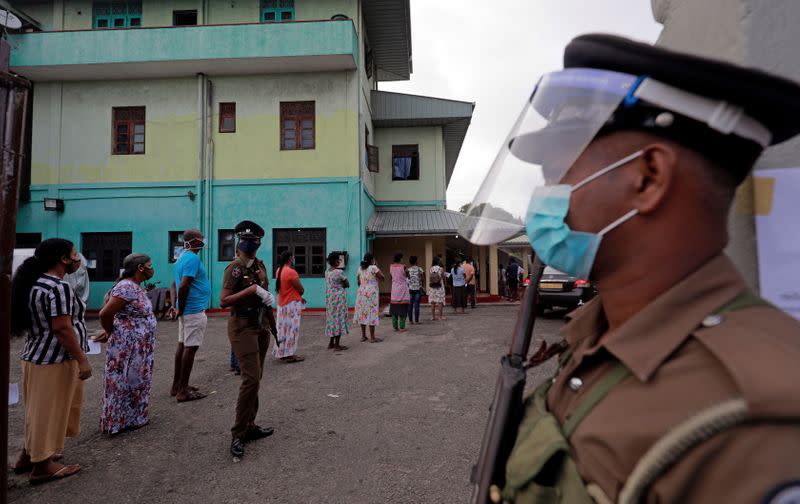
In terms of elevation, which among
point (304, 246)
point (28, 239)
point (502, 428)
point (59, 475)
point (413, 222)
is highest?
point (413, 222)

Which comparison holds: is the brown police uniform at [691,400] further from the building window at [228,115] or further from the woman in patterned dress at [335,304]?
the building window at [228,115]

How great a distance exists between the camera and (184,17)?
14227mm

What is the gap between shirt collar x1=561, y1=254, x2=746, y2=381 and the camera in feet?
2.46

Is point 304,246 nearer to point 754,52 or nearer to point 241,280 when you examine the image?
point 241,280

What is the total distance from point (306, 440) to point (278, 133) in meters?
11.6

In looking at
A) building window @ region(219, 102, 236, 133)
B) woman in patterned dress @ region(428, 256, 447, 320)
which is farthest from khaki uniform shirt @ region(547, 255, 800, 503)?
building window @ region(219, 102, 236, 133)

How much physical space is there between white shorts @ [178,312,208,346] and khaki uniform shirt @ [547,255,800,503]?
4.81 meters

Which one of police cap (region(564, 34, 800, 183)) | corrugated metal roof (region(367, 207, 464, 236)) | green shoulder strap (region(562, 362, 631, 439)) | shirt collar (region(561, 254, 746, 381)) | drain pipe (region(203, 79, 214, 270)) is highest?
drain pipe (region(203, 79, 214, 270))

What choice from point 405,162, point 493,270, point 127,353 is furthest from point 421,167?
point 127,353

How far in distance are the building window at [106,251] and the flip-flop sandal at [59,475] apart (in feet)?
39.4

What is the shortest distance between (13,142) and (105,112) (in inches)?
561

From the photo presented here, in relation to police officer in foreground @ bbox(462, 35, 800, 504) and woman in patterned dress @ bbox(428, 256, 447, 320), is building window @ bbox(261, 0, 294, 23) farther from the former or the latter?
police officer in foreground @ bbox(462, 35, 800, 504)

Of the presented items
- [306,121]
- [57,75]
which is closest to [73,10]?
[57,75]

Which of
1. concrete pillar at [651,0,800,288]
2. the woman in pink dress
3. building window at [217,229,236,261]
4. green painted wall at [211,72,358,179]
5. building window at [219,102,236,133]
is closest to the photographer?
concrete pillar at [651,0,800,288]
